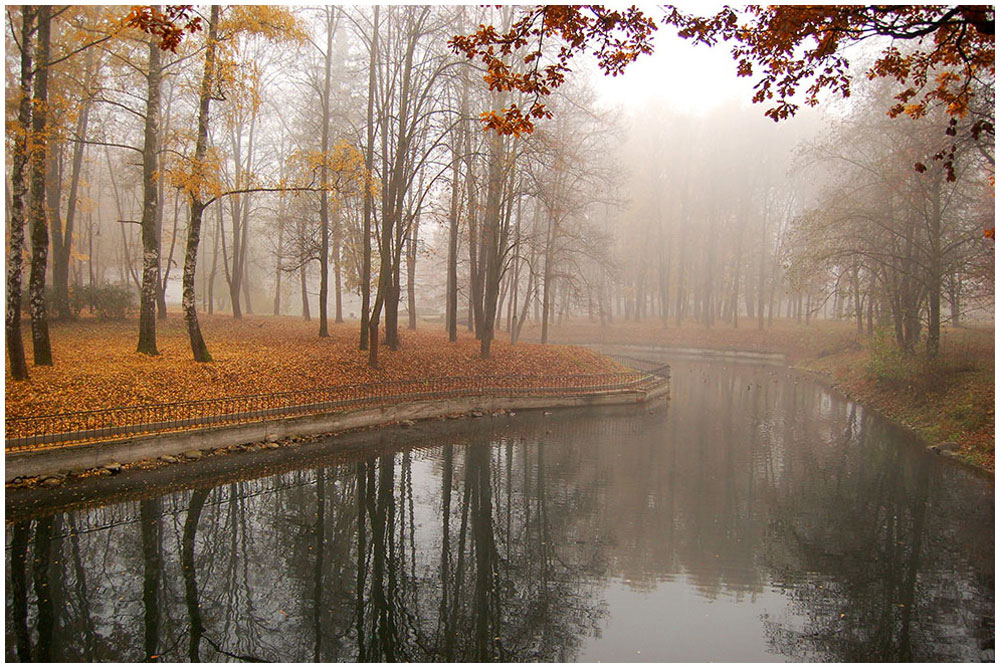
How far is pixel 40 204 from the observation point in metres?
12.7

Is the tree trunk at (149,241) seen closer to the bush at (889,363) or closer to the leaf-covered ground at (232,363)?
the leaf-covered ground at (232,363)

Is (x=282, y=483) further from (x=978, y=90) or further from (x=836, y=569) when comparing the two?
(x=978, y=90)

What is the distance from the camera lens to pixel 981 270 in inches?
727

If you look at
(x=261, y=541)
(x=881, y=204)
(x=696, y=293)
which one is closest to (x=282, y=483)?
(x=261, y=541)

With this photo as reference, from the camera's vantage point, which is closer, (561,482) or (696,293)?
(561,482)

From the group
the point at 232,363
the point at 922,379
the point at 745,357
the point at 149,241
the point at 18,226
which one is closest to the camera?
the point at 18,226

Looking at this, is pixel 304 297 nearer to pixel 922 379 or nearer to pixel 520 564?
pixel 520 564

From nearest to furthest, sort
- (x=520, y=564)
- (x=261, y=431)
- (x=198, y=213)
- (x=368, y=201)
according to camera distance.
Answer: (x=520, y=564) → (x=261, y=431) → (x=198, y=213) → (x=368, y=201)

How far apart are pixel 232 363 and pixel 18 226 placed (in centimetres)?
596

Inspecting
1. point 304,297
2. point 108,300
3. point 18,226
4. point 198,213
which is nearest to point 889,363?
point 198,213

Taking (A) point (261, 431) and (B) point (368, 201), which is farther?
(B) point (368, 201)

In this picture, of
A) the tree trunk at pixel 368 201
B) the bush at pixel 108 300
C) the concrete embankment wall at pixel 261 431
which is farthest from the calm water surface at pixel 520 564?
the bush at pixel 108 300

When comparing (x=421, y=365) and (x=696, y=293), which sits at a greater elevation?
(x=696, y=293)

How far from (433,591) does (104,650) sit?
365 centimetres
